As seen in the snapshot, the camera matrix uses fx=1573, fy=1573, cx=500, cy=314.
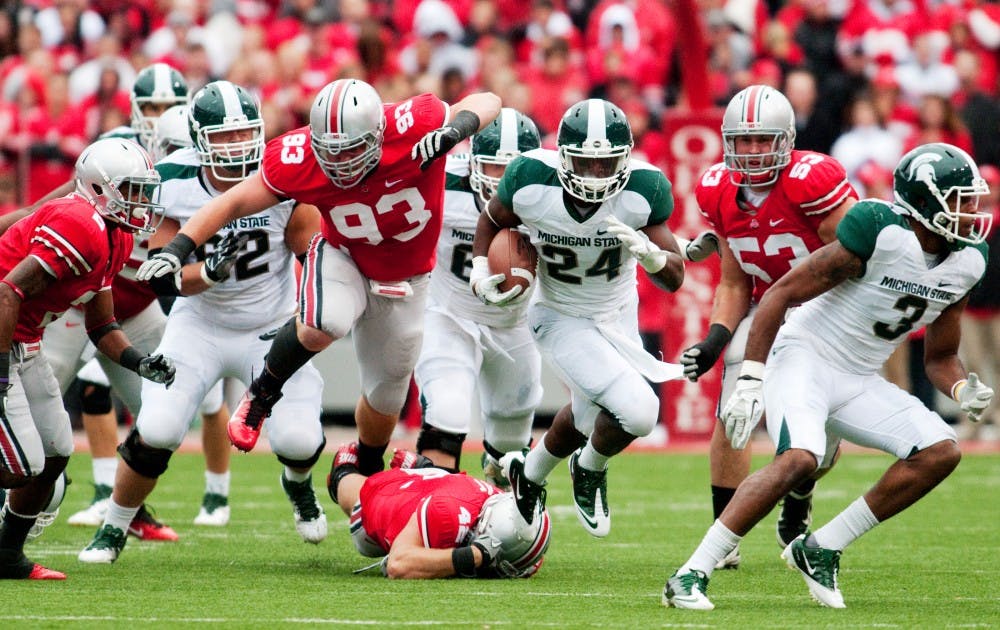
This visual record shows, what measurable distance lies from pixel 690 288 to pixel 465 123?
18.1 feet

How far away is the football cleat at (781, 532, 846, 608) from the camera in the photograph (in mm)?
5242

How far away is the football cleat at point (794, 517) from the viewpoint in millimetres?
6622

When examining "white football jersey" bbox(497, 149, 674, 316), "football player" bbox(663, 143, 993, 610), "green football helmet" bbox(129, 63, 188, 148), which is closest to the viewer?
"football player" bbox(663, 143, 993, 610)

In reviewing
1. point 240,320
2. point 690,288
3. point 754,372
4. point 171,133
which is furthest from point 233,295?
point 690,288

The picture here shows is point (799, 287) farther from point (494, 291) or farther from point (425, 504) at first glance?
point (425, 504)

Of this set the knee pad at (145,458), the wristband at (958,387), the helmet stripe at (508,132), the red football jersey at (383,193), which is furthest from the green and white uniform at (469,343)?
the wristband at (958,387)

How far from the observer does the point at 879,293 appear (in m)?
5.36

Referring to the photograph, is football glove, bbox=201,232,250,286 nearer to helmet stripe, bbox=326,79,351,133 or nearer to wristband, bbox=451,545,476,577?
helmet stripe, bbox=326,79,351,133

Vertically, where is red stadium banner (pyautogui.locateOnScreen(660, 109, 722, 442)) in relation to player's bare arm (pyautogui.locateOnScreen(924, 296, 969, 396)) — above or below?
below

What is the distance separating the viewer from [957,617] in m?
5.02

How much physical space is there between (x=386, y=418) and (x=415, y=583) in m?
1.20

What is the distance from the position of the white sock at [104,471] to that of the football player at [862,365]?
355 cm

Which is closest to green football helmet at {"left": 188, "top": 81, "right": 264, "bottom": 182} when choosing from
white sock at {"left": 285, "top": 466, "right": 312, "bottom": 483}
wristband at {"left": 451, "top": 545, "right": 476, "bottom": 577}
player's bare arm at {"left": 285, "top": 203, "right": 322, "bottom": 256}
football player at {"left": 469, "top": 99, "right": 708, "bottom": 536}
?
player's bare arm at {"left": 285, "top": 203, "right": 322, "bottom": 256}

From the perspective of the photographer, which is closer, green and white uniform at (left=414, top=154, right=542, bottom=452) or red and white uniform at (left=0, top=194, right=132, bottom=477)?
red and white uniform at (left=0, top=194, right=132, bottom=477)
